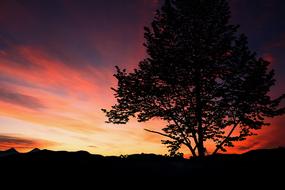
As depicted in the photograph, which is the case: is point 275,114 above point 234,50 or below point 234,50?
below

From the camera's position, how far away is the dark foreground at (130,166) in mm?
10953

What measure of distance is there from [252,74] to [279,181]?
12.5 meters

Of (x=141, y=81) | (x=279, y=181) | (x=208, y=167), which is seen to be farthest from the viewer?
(x=141, y=81)

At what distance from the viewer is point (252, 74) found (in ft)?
70.1

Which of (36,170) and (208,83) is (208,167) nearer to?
(36,170)

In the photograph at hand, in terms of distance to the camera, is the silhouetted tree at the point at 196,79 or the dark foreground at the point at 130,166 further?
the silhouetted tree at the point at 196,79

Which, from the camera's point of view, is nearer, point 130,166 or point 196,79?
point 130,166

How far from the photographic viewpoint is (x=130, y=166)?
12.0m

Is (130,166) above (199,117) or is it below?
below

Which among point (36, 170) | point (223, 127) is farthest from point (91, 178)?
point (223, 127)

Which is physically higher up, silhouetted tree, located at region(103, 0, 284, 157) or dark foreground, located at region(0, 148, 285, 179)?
silhouetted tree, located at region(103, 0, 284, 157)

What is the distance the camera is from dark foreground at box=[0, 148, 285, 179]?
35.9 ft

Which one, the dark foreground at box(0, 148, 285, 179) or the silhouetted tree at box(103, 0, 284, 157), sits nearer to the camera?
the dark foreground at box(0, 148, 285, 179)

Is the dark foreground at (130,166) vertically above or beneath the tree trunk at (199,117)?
beneath
